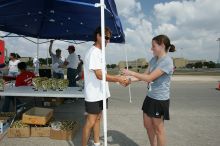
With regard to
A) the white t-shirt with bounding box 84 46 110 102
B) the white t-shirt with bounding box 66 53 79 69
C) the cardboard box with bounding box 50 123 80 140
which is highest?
the white t-shirt with bounding box 66 53 79 69

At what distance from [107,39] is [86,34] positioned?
290 inches

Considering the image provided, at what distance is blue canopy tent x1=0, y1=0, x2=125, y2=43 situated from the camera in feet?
26.4

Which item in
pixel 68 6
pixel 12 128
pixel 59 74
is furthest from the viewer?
pixel 59 74

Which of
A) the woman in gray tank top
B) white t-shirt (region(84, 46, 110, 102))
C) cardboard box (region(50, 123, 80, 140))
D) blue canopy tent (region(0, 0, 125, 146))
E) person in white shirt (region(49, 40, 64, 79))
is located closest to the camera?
the woman in gray tank top

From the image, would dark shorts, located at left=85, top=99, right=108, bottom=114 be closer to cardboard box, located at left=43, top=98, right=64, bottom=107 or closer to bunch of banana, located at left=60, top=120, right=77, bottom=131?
bunch of banana, located at left=60, top=120, right=77, bottom=131

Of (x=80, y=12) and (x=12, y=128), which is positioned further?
(x=80, y=12)

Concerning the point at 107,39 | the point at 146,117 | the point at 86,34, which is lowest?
the point at 146,117

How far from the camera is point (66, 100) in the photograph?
36.9ft

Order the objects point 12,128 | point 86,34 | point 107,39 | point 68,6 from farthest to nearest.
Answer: point 86,34 < point 68,6 < point 12,128 < point 107,39

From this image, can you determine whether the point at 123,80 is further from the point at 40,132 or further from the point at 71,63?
the point at 71,63

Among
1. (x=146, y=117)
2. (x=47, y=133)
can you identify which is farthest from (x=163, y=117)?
(x=47, y=133)

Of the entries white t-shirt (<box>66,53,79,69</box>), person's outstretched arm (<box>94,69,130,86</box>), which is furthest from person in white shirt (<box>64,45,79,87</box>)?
person's outstretched arm (<box>94,69,130,86</box>)

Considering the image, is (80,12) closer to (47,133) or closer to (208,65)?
(47,133)

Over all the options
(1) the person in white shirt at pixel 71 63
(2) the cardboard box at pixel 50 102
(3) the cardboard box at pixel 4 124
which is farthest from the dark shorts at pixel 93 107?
(1) the person in white shirt at pixel 71 63
